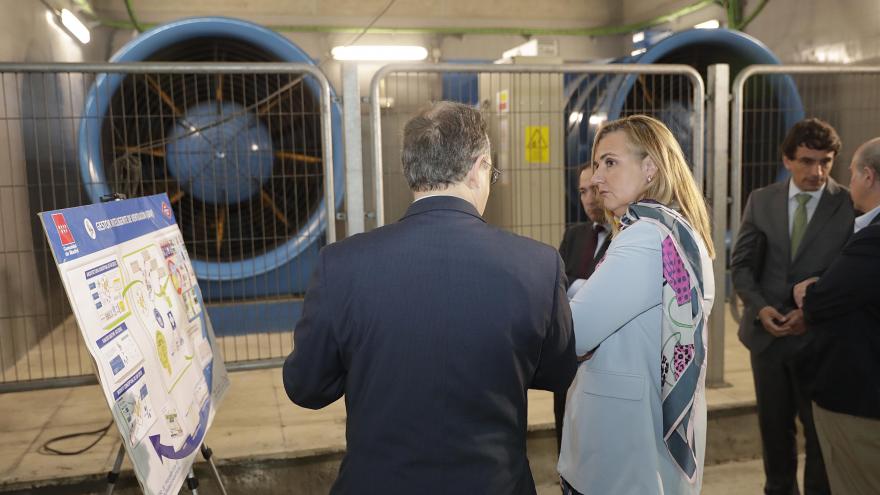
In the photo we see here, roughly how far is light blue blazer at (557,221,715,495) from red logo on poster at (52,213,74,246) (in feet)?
3.58

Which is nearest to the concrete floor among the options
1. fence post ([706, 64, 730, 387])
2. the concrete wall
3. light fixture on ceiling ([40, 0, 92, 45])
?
fence post ([706, 64, 730, 387])

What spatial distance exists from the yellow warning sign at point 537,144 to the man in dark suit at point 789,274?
48.0 inches

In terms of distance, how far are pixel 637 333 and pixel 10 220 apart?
3.84 m

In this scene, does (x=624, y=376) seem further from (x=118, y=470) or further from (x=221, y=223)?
(x=221, y=223)

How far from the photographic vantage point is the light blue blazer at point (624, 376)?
56.9 inches

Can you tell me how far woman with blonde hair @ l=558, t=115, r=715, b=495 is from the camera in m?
1.45

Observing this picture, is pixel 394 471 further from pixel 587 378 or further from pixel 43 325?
pixel 43 325

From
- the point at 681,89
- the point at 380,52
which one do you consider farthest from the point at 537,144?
the point at 380,52

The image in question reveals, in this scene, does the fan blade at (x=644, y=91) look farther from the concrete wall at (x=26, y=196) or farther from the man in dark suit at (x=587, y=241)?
the concrete wall at (x=26, y=196)

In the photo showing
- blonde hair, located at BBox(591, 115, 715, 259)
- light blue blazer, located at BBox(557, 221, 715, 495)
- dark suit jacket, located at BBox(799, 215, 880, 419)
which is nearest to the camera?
light blue blazer, located at BBox(557, 221, 715, 495)

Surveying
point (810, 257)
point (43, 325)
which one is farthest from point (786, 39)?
point (43, 325)

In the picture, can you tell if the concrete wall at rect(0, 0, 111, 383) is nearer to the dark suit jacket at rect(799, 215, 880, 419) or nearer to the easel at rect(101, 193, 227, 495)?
the easel at rect(101, 193, 227, 495)

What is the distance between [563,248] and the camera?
2.48 metres

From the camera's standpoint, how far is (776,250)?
2572 millimetres
